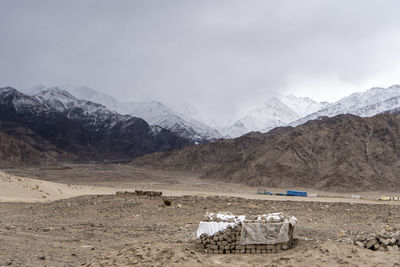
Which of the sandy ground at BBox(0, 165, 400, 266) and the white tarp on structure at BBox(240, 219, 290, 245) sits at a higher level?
the white tarp on structure at BBox(240, 219, 290, 245)

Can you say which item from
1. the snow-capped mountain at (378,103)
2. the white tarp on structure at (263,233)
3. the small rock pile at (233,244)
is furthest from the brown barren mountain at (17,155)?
the snow-capped mountain at (378,103)

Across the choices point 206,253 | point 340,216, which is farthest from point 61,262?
point 340,216

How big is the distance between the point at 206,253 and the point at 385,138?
2770 inches

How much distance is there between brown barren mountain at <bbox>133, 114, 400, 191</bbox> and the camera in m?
62.4

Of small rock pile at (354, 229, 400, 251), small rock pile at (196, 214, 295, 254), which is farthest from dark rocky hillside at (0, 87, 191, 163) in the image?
small rock pile at (354, 229, 400, 251)

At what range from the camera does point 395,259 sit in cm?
834

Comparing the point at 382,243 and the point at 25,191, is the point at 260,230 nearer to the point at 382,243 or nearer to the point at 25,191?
the point at 382,243

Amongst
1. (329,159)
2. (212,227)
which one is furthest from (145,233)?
(329,159)

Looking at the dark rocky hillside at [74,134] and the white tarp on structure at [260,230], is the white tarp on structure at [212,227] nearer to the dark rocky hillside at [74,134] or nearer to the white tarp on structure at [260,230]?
the white tarp on structure at [260,230]

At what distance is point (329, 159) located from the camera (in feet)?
236

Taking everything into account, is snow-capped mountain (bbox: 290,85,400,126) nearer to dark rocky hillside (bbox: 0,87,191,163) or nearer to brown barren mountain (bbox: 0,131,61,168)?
dark rocky hillside (bbox: 0,87,191,163)

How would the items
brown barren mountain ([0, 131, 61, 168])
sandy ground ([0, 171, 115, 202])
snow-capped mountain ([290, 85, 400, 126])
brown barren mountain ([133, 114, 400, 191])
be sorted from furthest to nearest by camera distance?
snow-capped mountain ([290, 85, 400, 126])
brown barren mountain ([0, 131, 61, 168])
brown barren mountain ([133, 114, 400, 191])
sandy ground ([0, 171, 115, 202])

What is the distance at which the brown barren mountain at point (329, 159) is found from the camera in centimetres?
6241

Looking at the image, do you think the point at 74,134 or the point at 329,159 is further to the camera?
the point at 74,134
